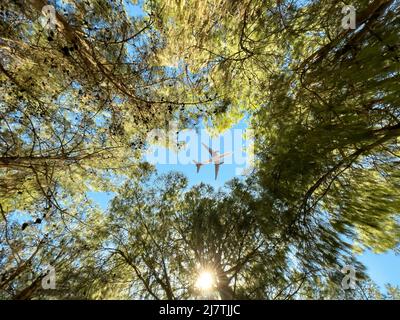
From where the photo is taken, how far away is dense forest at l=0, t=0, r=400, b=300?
253cm

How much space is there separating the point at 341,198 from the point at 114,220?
153 inches

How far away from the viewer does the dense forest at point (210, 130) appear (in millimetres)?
2531

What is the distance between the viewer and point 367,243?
10.1 ft

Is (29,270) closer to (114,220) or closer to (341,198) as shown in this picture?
(114,220)

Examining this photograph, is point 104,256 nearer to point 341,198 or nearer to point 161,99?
point 161,99

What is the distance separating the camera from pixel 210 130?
460 cm
